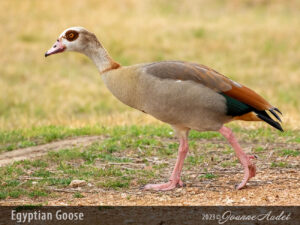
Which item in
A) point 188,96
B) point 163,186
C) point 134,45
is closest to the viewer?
point 188,96

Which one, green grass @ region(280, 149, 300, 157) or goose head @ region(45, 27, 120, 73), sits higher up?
goose head @ region(45, 27, 120, 73)

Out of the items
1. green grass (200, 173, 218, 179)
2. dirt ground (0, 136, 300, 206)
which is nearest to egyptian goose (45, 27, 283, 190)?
dirt ground (0, 136, 300, 206)

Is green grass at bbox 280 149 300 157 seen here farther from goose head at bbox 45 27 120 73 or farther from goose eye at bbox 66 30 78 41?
goose eye at bbox 66 30 78 41

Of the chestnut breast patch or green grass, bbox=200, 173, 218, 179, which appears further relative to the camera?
green grass, bbox=200, 173, 218, 179

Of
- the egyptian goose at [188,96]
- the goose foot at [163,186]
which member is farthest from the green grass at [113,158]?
the egyptian goose at [188,96]

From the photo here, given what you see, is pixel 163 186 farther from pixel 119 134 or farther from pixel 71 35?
pixel 119 134

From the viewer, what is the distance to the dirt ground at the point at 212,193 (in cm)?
601

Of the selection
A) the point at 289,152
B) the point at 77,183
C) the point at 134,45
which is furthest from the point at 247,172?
the point at 134,45

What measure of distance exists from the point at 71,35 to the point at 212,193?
235cm

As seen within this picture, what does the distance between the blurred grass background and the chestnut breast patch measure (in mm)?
5300

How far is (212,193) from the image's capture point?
6.29 m

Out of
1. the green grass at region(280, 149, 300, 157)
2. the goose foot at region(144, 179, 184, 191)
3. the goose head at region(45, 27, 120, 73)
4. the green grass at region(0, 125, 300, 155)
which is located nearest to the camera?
the goose foot at region(144, 179, 184, 191)

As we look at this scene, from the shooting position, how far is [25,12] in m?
21.1

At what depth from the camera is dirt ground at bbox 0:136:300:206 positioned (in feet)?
19.7
